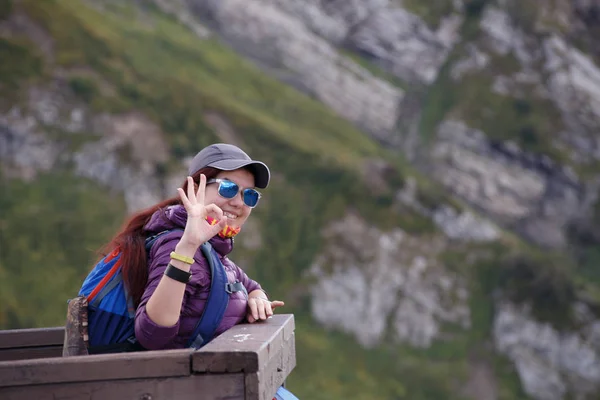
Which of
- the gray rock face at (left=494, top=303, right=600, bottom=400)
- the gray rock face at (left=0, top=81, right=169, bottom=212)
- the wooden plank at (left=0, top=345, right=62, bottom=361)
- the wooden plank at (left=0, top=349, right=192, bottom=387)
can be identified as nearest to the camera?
the wooden plank at (left=0, top=349, right=192, bottom=387)

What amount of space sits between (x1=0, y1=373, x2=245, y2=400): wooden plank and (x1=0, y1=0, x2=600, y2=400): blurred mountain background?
19283 millimetres

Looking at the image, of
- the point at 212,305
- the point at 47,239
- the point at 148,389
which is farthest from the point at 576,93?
the point at 148,389

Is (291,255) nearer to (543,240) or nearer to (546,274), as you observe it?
(546,274)

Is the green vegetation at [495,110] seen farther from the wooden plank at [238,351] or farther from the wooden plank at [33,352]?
the wooden plank at [238,351]

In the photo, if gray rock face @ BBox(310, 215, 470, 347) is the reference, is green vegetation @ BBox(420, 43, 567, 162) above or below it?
above

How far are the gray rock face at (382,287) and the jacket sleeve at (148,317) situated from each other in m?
23.1

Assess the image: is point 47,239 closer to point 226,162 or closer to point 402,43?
point 226,162

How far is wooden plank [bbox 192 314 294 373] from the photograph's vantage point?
314 cm

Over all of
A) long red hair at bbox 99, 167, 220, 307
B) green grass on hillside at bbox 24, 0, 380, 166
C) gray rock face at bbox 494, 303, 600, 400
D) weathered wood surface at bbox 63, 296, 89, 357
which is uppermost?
long red hair at bbox 99, 167, 220, 307

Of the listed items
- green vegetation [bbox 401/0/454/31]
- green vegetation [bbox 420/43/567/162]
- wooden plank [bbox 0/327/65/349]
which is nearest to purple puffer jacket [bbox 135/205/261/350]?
wooden plank [bbox 0/327/65/349]

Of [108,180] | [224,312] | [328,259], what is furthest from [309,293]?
[224,312]

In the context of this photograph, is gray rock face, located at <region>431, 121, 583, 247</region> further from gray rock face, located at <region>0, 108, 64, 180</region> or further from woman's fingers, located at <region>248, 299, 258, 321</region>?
woman's fingers, located at <region>248, 299, 258, 321</region>

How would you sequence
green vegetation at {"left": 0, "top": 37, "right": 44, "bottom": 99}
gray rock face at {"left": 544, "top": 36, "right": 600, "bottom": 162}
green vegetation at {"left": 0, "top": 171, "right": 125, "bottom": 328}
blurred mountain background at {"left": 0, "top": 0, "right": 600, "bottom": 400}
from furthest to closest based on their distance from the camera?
gray rock face at {"left": 544, "top": 36, "right": 600, "bottom": 162} < green vegetation at {"left": 0, "top": 37, "right": 44, "bottom": 99} < blurred mountain background at {"left": 0, "top": 0, "right": 600, "bottom": 400} < green vegetation at {"left": 0, "top": 171, "right": 125, "bottom": 328}

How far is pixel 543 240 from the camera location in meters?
34.8
